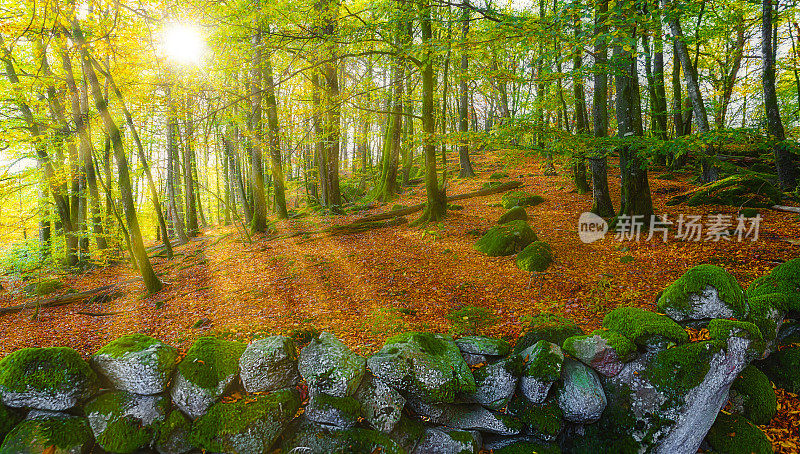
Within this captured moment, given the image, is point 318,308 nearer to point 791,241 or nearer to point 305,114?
point 305,114

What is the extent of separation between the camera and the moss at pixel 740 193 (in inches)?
322

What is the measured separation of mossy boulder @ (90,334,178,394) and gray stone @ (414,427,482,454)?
2.74m

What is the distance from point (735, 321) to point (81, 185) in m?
17.5

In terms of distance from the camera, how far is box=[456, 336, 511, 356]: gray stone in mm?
3736

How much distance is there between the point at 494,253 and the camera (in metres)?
7.65

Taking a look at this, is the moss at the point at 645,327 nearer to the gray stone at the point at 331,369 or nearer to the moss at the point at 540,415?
the moss at the point at 540,415

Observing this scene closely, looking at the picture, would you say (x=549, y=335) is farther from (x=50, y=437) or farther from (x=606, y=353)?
(x=50, y=437)

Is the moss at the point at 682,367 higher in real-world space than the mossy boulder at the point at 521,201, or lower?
lower

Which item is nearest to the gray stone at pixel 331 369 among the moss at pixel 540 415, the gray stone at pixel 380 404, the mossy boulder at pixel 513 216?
the gray stone at pixel 380 404

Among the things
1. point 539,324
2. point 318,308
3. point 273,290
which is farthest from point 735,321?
point 273,290

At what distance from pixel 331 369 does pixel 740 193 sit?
11.4 m

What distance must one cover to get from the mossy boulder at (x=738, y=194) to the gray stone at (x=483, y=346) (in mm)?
8690

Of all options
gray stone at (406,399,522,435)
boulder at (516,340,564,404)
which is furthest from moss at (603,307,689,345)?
gray stone at (406,399,522,435)

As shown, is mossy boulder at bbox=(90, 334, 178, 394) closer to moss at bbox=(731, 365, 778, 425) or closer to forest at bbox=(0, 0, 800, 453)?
forest at bbox=(0, 0, 800, 453)
